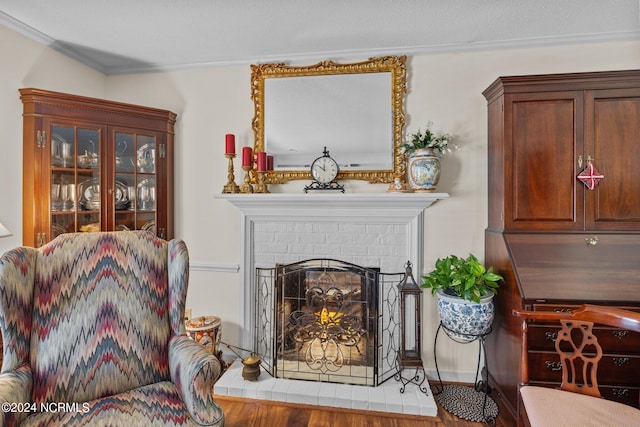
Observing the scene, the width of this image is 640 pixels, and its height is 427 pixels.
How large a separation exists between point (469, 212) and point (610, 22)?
144 centimetres

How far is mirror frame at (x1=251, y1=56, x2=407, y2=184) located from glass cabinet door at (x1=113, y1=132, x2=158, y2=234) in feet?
2.79

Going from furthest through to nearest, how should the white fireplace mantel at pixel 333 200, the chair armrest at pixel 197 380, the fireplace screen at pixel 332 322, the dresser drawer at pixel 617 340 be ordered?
the fireplace screen at pixel 332 322, the white fireplace mantel at pixel 333 200, the dresser drawer at pixel 617 340, the chair armrest at pixel 197 380

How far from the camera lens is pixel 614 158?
5.98 ft

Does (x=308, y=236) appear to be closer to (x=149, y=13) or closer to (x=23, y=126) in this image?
(x=149, y=13)

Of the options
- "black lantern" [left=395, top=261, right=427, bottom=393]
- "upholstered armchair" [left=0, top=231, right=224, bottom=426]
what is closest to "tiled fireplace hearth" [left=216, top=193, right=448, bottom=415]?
"black lantern" [left=395, top=261, right=427, bottom=393]

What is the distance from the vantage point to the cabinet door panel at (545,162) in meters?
1.84

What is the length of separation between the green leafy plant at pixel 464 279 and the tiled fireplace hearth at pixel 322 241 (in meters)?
0.32

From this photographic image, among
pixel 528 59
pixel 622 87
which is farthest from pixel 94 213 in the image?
pixel 622 87

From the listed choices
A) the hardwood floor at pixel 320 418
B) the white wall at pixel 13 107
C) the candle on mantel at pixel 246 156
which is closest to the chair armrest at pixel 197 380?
the hardwood floor at pixel 320 418

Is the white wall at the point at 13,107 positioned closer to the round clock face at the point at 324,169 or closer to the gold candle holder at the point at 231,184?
the gold candle holder at the point at 231,184

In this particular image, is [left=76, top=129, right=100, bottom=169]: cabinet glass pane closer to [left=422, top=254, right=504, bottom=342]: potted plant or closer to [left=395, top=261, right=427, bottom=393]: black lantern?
[left=395, top=261, right=427, bottom=393]: black lantern

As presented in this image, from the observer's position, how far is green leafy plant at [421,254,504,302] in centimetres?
179

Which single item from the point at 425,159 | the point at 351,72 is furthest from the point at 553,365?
the point at 351,72

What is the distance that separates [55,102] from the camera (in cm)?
205
